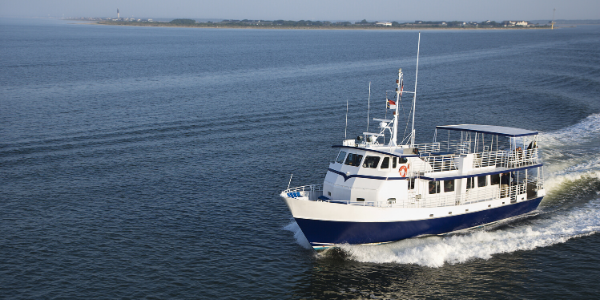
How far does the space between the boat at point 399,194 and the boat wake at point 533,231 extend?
0.71 meters

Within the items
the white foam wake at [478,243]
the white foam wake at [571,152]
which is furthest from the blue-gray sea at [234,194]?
the white foam wake at [571,152]

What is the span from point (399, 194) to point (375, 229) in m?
2.86

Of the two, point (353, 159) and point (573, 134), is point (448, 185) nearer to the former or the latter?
point (353, 159)

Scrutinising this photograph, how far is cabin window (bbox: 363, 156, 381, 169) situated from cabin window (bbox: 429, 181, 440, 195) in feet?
13.3

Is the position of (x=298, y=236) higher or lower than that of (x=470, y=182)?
lower

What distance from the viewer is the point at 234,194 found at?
40.1m

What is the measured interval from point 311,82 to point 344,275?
221ft

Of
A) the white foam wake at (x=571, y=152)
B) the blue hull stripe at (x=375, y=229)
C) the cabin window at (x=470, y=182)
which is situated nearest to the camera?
the blue hull stripe at (x=375, y=229)

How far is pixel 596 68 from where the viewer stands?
106m

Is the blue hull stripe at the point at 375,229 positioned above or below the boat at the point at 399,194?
below

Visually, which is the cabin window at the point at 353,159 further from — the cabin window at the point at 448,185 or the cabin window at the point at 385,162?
the cabin window at the point at 448,185

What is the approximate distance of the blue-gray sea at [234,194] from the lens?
27359 mm

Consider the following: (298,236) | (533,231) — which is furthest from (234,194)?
(533,231)

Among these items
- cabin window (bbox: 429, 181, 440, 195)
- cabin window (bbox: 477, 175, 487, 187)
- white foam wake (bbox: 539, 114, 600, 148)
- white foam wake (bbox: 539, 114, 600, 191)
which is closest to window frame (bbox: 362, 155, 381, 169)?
cabin window (bbox: 429, 181, 440, 195)
